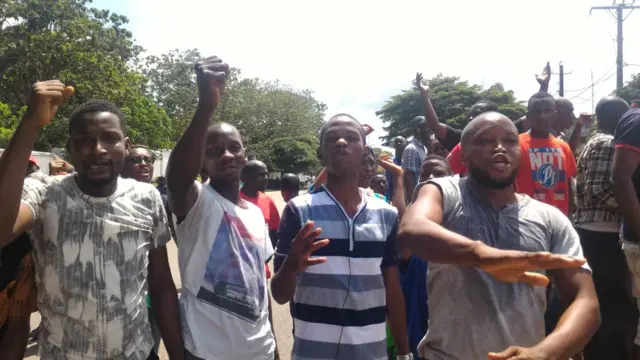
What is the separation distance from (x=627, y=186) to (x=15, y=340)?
3.61 m

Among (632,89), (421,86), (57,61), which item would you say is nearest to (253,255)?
(421,86)

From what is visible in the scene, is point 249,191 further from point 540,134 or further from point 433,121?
point 540,134

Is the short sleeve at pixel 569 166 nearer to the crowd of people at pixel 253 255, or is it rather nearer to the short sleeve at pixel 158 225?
the crowd of people at pixel 253 255

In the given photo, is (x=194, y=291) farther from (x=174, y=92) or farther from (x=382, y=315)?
(x=174, y=92)

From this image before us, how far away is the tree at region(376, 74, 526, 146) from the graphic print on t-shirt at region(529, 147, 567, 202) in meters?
27.9

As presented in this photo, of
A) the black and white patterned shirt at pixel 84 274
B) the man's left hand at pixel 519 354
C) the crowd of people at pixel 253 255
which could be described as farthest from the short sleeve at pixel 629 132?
the black and white patterned shirt at pixel 84 274

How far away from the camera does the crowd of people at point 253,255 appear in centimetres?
206

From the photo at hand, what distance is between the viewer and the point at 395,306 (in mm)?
2812

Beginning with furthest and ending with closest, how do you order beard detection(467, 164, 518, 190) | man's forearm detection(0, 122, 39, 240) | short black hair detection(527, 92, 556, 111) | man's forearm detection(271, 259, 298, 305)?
short black hair detection(527, 92, 556, 111), man's forearm detection(271, 259, 298, 305), beard detection(467, 164, 518, 190), man's forearm detection(0, 122, 39, 240)

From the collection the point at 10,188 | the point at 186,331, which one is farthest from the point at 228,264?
the point at 10,188

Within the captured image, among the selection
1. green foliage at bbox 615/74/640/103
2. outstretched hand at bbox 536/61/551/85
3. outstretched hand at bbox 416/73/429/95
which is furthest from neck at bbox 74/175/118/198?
green foliage at bbox 615/74/640/103

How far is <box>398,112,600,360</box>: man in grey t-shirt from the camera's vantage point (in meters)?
1.95

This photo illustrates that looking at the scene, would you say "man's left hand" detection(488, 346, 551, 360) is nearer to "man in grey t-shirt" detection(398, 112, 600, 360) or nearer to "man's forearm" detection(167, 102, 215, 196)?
"man in grey t-shirt" detection(398, 112, 600, 360)

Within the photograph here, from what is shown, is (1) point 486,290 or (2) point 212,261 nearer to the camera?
(1) point 486,290
